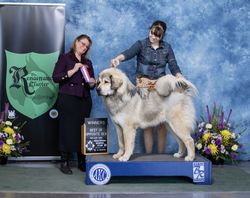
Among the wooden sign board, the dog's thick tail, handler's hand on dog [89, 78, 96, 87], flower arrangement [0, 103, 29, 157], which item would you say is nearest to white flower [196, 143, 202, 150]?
the dog's thick tail

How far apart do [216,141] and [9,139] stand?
95.3 inches

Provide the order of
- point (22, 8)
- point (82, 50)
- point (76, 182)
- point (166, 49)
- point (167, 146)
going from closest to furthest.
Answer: point (76, 182), point (82, 50), point (166, 49), point (22, 8), point (167, 146)

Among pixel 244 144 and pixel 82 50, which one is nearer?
pixel 82 50

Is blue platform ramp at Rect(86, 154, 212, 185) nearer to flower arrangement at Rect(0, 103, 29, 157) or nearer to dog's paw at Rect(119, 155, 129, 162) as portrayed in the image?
dog's paw at Rect(119, 155, 129, 162)

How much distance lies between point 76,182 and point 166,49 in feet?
5.76

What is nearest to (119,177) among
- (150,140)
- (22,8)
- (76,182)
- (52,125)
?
(76,182)

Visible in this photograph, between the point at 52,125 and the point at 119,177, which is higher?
the point at 52,125

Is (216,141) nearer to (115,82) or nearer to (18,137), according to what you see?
(115,82)

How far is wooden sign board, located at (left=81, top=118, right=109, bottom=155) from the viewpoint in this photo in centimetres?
475

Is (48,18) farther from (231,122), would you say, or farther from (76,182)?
(231,122)

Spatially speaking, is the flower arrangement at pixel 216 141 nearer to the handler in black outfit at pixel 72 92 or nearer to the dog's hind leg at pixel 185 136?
the dog's hind leg at pixel 185 136

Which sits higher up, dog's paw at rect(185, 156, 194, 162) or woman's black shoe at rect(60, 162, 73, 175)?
dog's paw at rect(185, 156, 194, 162)

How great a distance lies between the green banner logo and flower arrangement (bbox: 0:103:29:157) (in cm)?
19

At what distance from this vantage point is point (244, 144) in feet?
19.6
